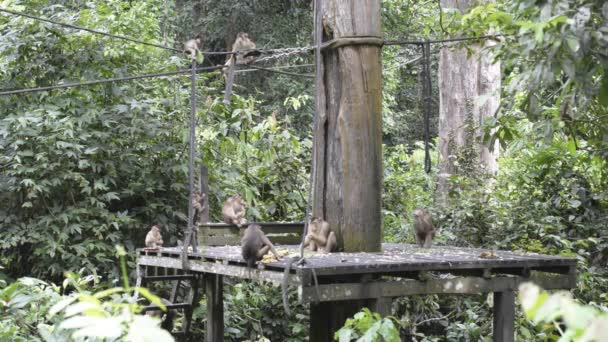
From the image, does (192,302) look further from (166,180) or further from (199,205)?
(166,180)

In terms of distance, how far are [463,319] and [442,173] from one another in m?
3.02

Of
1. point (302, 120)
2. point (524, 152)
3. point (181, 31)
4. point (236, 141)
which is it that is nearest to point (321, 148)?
point (236, 141)

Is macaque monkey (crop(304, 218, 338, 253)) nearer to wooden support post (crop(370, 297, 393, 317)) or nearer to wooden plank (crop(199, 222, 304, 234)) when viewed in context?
wooden support post (crop(370, 297, 393, 317))

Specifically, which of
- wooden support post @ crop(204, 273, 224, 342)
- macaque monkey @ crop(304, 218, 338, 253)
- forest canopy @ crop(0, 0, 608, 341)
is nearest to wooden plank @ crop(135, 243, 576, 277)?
macaque monkey @ crop(304, 218, 338, 253)

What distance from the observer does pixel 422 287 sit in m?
6.39

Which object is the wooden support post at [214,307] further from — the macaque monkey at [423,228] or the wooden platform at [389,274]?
the macaque monkey at [423,228]

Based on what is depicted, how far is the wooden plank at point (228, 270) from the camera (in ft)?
19.5

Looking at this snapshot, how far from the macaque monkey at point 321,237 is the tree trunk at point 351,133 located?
85 mm

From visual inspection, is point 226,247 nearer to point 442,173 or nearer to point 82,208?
point 82,208

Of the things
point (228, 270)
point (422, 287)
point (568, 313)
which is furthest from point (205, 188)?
point (568, 313)

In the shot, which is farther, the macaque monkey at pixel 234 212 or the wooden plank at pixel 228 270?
the macaque monkey at pixel 234 212

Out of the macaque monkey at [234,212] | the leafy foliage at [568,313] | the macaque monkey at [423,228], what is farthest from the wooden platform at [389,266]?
the leafy foliage at [568,313]

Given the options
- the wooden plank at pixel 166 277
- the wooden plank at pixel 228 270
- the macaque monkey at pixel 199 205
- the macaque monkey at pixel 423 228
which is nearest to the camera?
the wooden plank at pixel 228 270

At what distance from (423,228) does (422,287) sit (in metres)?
1.94
